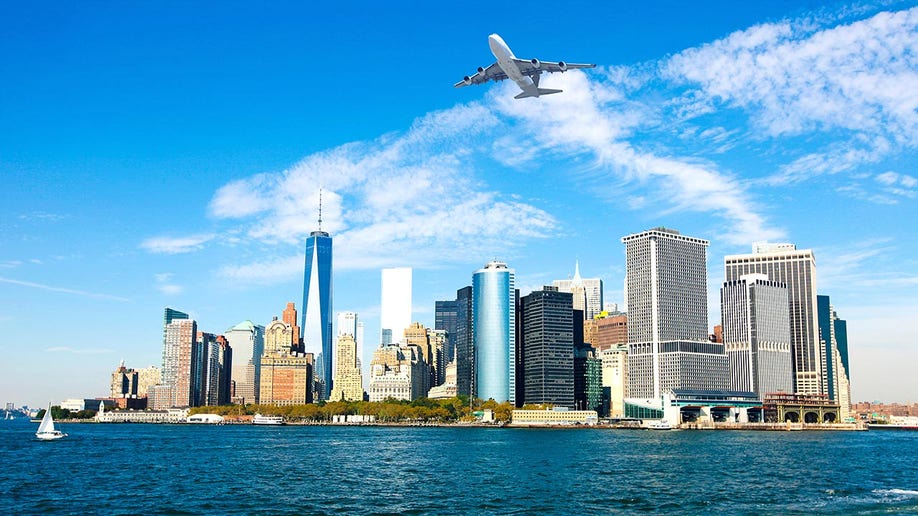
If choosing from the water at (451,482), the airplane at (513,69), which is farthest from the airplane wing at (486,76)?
the water at (451,482)

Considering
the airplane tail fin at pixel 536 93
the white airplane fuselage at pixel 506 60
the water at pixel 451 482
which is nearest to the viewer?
the water at pixel 451 482

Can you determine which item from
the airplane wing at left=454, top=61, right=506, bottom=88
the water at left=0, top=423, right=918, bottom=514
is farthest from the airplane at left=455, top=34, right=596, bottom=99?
the water at left=0, top=423, right=918, bottom=514

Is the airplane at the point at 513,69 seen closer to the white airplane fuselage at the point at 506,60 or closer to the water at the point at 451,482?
the white airplane fuselage at the point at 506,60

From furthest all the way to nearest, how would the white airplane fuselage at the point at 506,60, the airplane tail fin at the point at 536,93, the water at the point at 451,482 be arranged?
the airplane tail fin at the point at 536,93
the white airplane fuselage at the point at 506,60
the water at the point at 451,482

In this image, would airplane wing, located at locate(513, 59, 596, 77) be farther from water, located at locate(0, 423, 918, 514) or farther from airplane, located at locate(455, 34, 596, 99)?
water, located at locate(0, 423, 918, 514)

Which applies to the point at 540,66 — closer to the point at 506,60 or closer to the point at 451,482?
the point at 506,60

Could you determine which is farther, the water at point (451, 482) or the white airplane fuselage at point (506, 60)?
the white airplane fuselage at point (506, 60)

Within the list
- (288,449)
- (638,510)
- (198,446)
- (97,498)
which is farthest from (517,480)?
(198,446)
